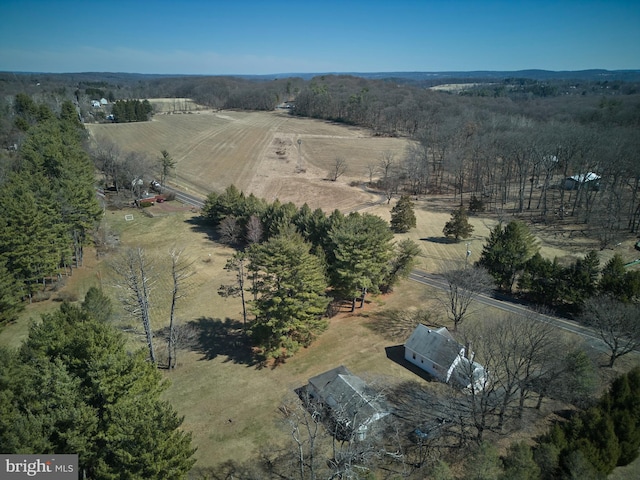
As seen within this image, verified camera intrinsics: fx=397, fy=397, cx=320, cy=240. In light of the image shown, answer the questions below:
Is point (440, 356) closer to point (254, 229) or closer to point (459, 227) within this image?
point (254, 229)

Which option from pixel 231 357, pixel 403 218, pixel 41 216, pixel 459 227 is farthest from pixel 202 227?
pixel 459 227

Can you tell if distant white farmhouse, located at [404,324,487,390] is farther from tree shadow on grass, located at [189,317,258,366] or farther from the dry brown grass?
tree shadow on grass, located at [189,317,258,366]

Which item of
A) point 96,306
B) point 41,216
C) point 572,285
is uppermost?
point 41,216

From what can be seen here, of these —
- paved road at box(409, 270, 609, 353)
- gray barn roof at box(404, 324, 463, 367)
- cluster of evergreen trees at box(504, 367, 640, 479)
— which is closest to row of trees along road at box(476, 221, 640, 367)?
paved road at box(409, 270, 609, 353)

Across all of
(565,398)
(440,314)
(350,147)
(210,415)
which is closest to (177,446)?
(210,415)

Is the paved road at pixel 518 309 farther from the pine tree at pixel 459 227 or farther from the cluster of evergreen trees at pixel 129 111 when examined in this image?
the cluster of evergreen trees at pixel 129 111

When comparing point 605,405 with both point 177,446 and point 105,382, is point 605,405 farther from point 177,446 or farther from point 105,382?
point 105,382

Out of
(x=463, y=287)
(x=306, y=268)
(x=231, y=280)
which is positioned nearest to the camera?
(x=306, y=268)

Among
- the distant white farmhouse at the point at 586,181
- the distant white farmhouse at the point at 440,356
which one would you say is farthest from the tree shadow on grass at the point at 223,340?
the distant white farmhouse at the point at 586,181
